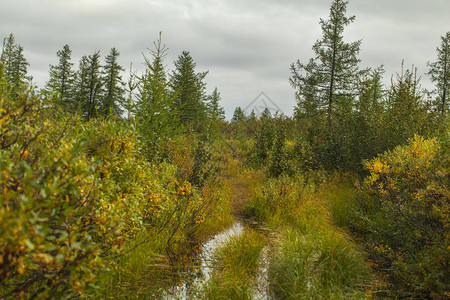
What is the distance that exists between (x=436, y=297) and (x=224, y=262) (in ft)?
8.20

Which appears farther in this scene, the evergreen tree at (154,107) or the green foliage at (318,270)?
the evergreen tree at (154,107)

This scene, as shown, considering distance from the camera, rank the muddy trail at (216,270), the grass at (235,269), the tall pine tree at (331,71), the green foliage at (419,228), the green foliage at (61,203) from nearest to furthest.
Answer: the green foliage at (61,203)
the green foliage at (419,228)
the grass at (235,269)
the muddy trail at (216,270)
the tall pine tree at (331,71)

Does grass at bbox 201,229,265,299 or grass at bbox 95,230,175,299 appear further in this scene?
grass at bbox 201,229,265,299

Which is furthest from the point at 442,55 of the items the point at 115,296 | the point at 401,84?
the point at 115,296

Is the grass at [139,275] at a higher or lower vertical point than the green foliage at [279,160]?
lower

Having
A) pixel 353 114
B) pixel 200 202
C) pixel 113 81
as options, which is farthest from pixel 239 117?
pixel 200 202

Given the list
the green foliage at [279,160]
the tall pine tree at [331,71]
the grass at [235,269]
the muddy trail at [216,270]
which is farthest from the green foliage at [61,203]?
the tall pine tree at [331,71]

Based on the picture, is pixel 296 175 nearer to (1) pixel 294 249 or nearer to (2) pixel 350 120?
(2) pixel 350 120

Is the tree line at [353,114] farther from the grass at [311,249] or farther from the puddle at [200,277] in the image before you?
the puddle at [200,277]

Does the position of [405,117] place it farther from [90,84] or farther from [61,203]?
[90,84]

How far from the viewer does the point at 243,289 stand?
322cm

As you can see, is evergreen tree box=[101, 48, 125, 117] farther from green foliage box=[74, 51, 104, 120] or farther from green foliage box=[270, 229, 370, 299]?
green foliage box=[270, 229, 370, 299]

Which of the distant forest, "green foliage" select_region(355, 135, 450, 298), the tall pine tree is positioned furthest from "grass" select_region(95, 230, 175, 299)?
the tall pine tree

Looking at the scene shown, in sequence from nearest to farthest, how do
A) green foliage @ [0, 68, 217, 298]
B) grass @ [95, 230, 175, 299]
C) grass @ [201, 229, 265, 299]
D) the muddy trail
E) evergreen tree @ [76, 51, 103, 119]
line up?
green foliage @ [0, 68, 217, 298] → grass @ [95, 230, 175, 299] → grass @ [201, 229, 265, 299] → the muddy trail → evergreen tree @ [76, 51, 103, 119]
